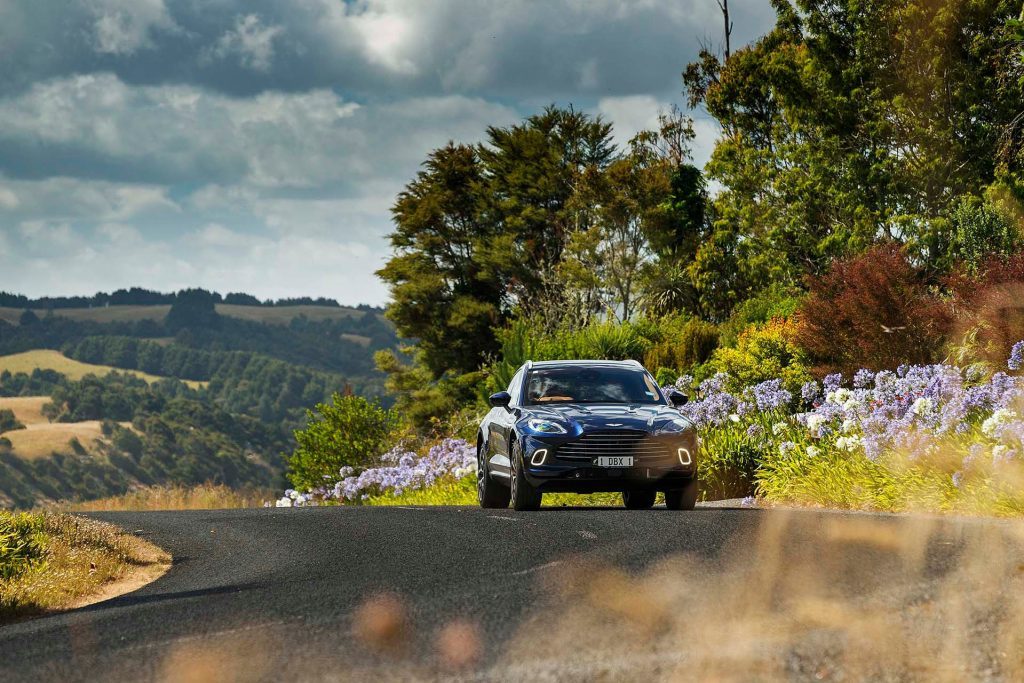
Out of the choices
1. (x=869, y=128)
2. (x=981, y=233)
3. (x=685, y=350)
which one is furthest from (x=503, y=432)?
(x=869, y=128)

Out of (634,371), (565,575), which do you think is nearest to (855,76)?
(634,371)

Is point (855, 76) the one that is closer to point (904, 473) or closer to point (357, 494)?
point (357, 494)

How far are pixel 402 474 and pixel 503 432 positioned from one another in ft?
36.2

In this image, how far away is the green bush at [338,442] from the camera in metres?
32.0

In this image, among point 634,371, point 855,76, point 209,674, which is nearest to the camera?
point 209,674

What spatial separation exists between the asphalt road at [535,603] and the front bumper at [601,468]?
1.15 metres

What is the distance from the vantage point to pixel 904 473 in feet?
42.5

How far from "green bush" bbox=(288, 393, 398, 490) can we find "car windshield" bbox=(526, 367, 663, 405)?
18.5m

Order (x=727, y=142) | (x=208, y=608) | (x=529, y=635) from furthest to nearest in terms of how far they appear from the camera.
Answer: (x=727, y=142) < (x=208, y=608) < (x=529, y=635)

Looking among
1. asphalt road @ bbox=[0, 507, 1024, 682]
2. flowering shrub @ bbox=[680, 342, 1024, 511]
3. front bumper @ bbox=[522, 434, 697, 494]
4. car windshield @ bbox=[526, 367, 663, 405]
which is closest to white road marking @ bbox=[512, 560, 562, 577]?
asphalt road @ bbox=[0, 507, 1024, 682]

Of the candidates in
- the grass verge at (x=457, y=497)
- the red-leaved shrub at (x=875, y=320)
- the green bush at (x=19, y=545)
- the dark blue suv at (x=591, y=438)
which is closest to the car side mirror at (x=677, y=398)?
the dark blue suv at (x=591, y=438)

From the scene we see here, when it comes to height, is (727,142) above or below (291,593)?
above

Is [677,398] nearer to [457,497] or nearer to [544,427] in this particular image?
[544,427]

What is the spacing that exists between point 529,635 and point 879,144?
30645mm
